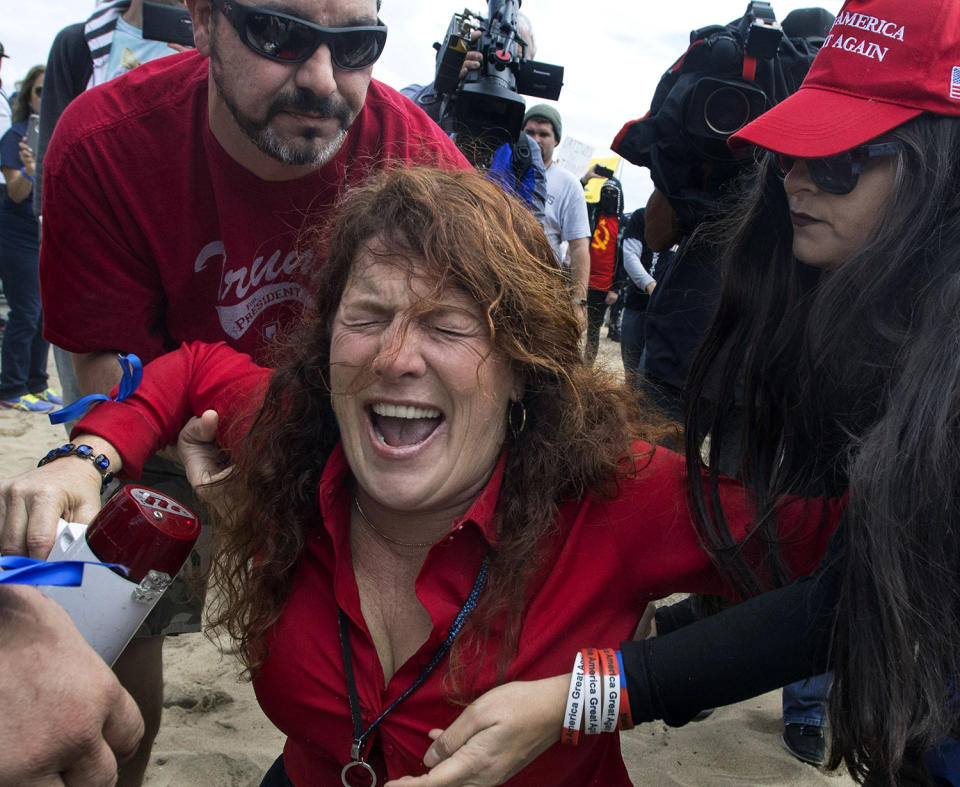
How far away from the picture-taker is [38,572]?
1041 millimetres

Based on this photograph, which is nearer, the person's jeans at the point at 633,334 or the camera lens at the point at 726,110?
the camera lens at the point at 726,110

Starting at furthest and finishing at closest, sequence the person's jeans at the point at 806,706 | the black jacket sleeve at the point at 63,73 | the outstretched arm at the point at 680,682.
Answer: the black jacket sleeve at the point at 63,73 < the person's jeans at the point at 806,706 < the outstretched arm at the point at 680,682

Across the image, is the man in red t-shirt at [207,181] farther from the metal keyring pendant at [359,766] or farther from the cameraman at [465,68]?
the cameraman at [465,68]

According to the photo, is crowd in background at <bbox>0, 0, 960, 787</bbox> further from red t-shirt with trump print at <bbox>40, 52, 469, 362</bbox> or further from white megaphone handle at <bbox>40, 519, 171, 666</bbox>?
white megaphone handle at <bbox>40, 519, 171, 666</bbox>

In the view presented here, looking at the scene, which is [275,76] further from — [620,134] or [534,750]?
[534,750]

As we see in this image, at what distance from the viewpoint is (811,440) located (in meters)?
1.59

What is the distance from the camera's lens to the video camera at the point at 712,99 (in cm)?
255

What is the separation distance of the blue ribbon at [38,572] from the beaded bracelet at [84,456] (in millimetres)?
677

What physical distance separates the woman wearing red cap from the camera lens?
81cm

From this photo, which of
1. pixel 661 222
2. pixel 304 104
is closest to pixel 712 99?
pixel 661 222

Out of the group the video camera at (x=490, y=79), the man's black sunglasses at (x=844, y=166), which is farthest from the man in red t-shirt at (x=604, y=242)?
the man's black sunglasses at (x=844, y=166)

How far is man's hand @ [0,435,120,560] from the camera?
1.45 m

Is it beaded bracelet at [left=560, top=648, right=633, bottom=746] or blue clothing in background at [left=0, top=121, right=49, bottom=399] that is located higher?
beaded bracelet at [left=560, top=648, right=633, bottom=746]

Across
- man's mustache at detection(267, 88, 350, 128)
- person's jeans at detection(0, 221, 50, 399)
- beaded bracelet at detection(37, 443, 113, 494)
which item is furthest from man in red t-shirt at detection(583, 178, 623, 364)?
beaded bracelet at detection(37, 443, 113, 494)
